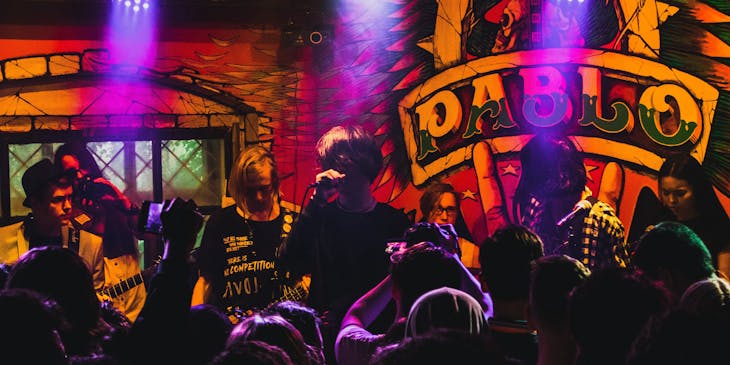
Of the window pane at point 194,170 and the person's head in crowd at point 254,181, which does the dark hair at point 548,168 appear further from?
the window pane at point 194,170

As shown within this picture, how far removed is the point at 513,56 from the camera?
7875 millimetres

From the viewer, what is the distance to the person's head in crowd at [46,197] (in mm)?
6750

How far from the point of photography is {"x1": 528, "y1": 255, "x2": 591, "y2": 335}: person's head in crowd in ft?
10.2

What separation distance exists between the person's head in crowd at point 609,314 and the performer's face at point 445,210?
201 inches

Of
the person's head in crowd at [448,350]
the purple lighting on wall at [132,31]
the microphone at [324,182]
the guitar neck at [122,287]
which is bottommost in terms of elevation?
the guitar neck at [122,287]

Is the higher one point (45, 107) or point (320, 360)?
point (45, 107)

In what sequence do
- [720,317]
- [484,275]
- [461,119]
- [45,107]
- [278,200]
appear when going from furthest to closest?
[461,119], [278,200], [45,107], [484,275], [720,317]

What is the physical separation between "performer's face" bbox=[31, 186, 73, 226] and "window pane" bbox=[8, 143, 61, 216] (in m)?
0.10

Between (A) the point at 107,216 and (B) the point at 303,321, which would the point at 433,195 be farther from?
(B) the point at 303,321

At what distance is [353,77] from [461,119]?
111cm

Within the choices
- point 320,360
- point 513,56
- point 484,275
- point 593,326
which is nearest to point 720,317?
point 593,326

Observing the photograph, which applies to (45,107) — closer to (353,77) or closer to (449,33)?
(353,77)

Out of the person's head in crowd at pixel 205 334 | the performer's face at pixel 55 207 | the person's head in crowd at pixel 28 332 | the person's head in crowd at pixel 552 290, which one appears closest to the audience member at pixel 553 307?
the person's head in crowd at pixel 552 290

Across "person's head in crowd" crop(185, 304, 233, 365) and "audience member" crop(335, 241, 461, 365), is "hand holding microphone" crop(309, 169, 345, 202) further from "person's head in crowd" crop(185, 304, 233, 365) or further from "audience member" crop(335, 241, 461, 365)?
"person's head in crowd" crop(185, 304, 233, 365)
